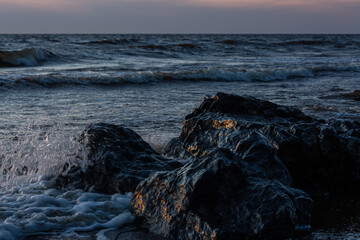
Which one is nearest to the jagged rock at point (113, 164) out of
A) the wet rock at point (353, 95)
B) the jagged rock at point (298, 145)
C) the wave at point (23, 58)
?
the jagged rock at point (298, 145)

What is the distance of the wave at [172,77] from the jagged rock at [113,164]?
7.70 metres

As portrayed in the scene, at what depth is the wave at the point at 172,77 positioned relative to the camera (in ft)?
37.1

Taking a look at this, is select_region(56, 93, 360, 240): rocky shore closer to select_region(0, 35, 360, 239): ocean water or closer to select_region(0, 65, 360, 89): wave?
select_region(0, 35, 360, 239): ocean water

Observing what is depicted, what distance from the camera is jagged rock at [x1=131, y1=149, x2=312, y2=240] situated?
7.78 feet

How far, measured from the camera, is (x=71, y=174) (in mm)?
3514

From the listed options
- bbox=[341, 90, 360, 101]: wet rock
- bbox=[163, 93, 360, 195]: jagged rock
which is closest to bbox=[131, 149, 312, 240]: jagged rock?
bbox=[163, 93, 360, 195]: jagged rock

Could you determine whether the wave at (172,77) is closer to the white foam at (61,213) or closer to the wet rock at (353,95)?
the wet rock at (353,95)

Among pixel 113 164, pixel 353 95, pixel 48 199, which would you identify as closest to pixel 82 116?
pixel 113 164

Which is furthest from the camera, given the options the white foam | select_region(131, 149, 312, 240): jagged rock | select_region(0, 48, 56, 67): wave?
select_region(0, 48, 56, 67): wave

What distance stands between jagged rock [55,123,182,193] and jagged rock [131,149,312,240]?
646 mm

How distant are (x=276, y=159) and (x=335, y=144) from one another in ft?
2.31

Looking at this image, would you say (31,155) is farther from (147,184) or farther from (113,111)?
(113,111)

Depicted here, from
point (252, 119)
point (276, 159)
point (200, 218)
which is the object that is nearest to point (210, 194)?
point (200, 218)

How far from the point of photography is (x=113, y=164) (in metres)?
3.39
